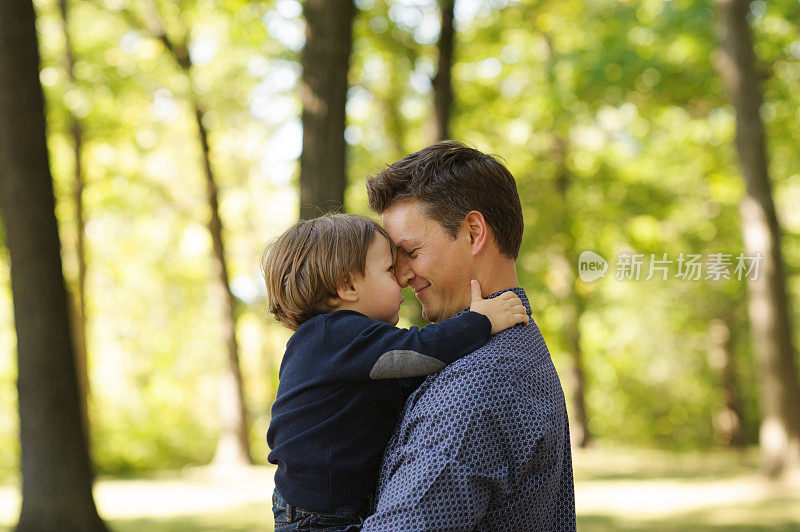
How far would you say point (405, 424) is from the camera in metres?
1.80

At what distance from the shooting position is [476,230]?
2.13 metres

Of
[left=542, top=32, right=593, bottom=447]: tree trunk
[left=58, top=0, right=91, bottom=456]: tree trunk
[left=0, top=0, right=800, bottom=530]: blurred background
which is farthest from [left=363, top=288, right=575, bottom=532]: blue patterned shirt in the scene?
[left=542, top=32, right=593, bottom=447]: tree trunk

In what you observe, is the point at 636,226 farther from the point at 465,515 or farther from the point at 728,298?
the point at 465,515

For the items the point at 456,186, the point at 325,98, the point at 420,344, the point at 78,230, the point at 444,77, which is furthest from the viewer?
the point at 78,230

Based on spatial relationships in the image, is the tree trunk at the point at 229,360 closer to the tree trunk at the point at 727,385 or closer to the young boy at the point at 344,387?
the tree trunk at the point at 727,385

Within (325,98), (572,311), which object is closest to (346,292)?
(325,98)

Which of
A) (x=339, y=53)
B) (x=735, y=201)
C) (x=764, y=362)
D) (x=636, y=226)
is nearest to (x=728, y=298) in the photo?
(x=735, y=201)

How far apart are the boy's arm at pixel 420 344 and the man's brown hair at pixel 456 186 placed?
0.72ft

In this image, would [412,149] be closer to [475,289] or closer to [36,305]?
[36,305]

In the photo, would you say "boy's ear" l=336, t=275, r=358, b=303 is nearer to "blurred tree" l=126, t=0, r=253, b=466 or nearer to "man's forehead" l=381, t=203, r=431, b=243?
"man's forehead" l=381, t=203, r=431, b=243

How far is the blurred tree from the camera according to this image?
1639 centimetres

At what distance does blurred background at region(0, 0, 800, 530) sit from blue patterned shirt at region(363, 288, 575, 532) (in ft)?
14.7

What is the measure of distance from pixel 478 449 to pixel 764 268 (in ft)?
32.9

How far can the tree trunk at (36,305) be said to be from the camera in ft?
21.6
